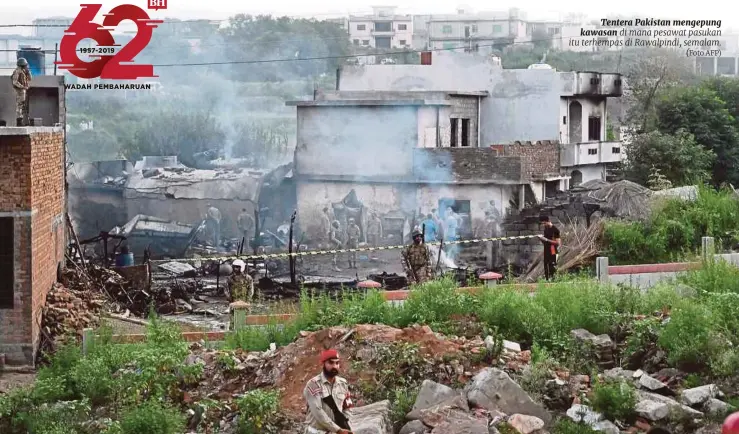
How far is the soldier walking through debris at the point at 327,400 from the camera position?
10297 millimetres

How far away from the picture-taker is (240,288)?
19.4m

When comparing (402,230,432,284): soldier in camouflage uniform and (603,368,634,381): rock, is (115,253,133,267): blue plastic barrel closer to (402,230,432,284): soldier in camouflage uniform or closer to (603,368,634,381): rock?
(402,230,432,284): soldier in camouflage uniform

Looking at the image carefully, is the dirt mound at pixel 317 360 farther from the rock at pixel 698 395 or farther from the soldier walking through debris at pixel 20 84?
the soldier walking through debris at pixel 20 84

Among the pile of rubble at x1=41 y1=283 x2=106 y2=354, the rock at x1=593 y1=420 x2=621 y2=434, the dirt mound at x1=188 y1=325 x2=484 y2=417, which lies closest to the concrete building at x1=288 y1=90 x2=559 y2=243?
the pile of rubble at x1=41 y1=283 x2=106 y2=354

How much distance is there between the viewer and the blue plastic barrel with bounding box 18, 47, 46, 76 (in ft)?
83.0

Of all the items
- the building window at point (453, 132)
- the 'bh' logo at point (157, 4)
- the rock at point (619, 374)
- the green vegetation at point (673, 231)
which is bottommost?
the rock at point (619, 374)

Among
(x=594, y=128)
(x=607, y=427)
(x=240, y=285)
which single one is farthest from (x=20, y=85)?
(x=594, y=128)

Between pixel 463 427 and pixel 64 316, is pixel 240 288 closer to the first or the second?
pixel 64 316

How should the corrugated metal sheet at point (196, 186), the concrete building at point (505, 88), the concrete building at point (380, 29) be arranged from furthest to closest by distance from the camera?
the concrete building at point (380, 29)
the concrete building at point (505, 88)
the corrugated metal sheet at point (196, 186)

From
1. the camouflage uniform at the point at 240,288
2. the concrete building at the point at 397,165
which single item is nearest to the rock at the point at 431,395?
the camouflage uniform at the point at 240,288

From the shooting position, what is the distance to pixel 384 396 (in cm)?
1288

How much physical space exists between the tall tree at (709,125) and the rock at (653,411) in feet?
100

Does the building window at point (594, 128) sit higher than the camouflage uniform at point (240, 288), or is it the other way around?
the building window at point (594, 128)

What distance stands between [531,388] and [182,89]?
141ft
